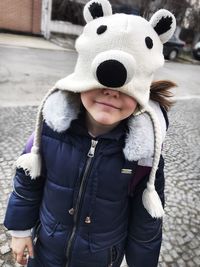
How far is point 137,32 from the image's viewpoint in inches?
36.7

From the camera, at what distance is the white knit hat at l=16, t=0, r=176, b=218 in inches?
35.5

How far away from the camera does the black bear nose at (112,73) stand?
89 centimetres

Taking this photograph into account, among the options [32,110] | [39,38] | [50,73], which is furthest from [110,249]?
[39,38]

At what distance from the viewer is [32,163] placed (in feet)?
3.72

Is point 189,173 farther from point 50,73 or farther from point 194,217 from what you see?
point 50,73

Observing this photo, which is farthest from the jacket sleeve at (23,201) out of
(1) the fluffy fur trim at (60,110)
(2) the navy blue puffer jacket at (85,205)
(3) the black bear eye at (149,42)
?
(3) the black bear eye at (149,42)

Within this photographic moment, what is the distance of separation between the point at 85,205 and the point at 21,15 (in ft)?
A: 42.2

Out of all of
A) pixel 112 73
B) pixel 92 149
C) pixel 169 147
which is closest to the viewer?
pixel 112 73

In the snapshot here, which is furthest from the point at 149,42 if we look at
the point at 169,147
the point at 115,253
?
the point at 169,147

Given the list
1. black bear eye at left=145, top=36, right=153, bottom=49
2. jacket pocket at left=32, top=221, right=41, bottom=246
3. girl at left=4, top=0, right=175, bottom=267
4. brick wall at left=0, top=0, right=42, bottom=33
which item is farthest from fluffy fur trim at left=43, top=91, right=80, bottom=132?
brick wall at left=0, top=0, right=42, bottom=33

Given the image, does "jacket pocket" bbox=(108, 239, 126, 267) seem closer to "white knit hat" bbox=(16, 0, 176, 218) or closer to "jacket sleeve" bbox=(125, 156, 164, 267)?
"jacket sleeve" bbox=(125, 156, 164, 267)

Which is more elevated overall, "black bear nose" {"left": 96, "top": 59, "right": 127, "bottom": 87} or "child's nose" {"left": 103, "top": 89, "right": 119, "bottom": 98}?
"black bear nose" {"left": 96, "top": 59, "right": 127, "bottom": 87}

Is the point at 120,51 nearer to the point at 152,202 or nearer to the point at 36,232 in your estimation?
the point at 152,202

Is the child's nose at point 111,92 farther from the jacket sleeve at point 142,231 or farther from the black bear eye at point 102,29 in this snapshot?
the jacket sleeve at point 142,231
